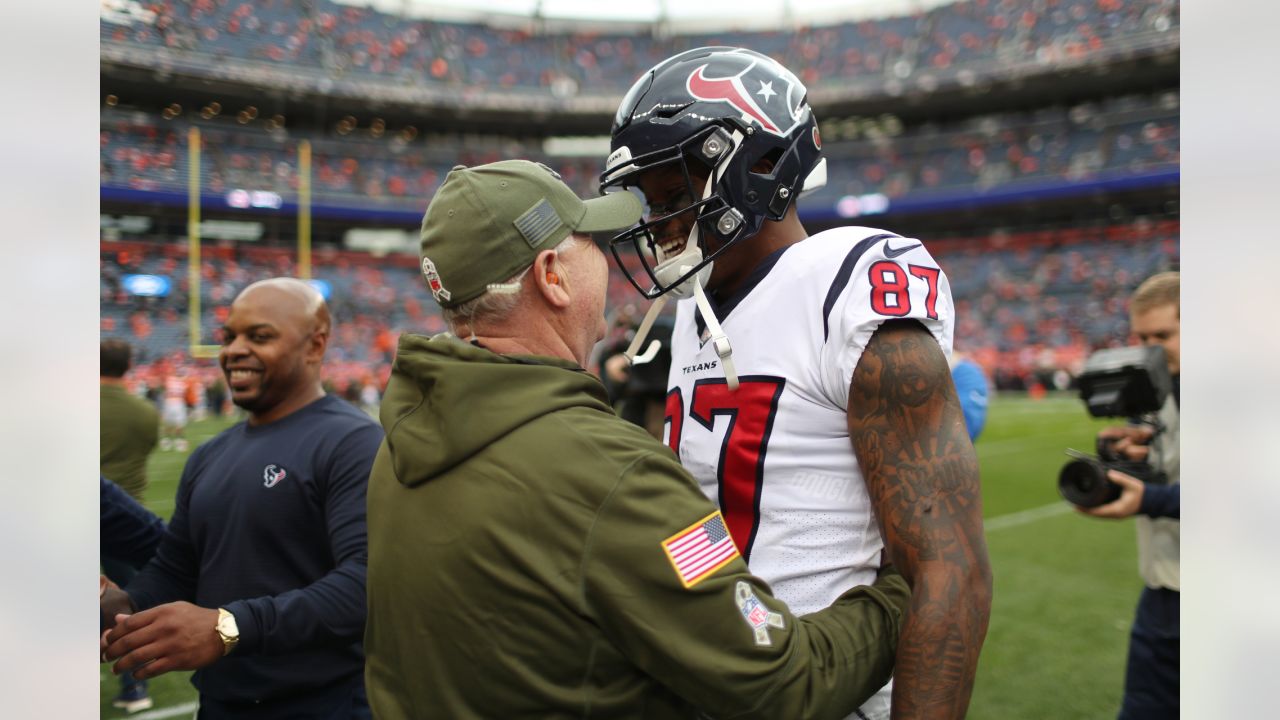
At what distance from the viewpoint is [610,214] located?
1457mm

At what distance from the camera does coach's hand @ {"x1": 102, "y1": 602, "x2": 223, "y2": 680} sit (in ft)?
6.34

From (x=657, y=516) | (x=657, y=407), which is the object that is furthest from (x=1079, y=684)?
(x=657, y=516)

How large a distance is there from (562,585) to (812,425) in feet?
1.68

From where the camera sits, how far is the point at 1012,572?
23.8 ft

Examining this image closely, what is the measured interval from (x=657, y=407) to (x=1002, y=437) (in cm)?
1392

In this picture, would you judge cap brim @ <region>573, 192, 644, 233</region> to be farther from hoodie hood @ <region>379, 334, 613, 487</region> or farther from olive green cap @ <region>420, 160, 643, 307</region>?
hoodie hood @ <region>379, 334, 613, 487</region>

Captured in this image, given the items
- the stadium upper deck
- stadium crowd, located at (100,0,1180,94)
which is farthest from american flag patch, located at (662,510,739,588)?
stadium crowd, located at (100,0,1180,94)

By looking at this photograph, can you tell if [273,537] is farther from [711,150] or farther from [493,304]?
[711,150]

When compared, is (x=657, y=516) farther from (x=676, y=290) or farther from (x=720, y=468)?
(x=676, y=290)

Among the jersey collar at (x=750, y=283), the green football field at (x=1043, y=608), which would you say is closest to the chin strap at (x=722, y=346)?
the jersey collar at (x=750, y=283)

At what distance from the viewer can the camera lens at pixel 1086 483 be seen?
2.78m

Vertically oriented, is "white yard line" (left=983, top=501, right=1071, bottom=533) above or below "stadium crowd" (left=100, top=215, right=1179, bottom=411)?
below

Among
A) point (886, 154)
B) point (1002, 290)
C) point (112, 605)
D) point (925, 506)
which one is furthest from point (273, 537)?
point (886, 154)

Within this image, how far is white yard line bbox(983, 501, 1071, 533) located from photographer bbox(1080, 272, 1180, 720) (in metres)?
5.76
